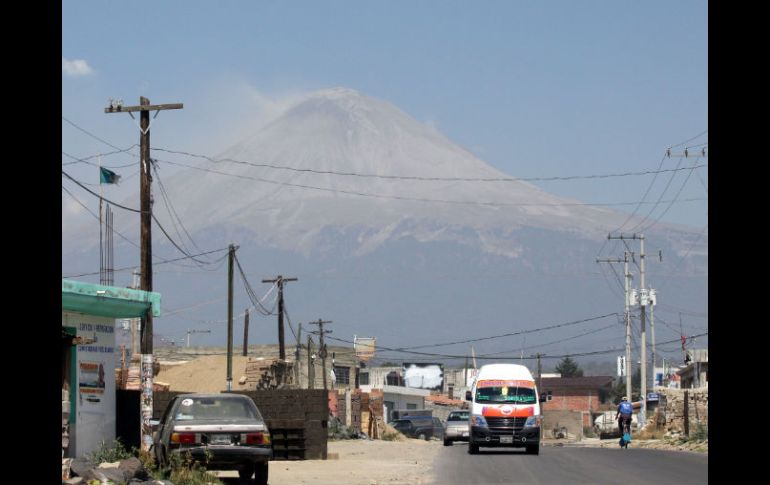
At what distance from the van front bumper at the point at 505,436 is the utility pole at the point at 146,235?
32.6 ft

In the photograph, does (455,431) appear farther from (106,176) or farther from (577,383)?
(577,383)

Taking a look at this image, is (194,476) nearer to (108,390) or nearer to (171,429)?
(171,429)

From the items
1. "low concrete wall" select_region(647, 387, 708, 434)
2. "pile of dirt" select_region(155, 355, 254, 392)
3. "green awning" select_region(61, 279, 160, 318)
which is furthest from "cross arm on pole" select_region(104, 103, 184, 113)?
"pile of dirt" select_region(155, 355, 254, 392)

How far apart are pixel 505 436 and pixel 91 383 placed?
16.1 meters

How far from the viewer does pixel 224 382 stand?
225 ft

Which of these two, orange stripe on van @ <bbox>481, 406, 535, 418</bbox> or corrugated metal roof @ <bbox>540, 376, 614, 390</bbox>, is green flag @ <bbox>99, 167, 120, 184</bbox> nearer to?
orange stripe on van @ <bbox>481, 406, 535, 418</bbox>

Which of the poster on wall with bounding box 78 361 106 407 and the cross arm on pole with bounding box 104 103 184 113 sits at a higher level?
the cross arm on pole with bounding box 104 103 184 113

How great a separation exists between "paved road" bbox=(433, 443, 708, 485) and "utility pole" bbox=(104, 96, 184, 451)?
286 inches

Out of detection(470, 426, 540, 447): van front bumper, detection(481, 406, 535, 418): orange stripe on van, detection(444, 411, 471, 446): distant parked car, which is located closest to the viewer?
detection(470, 426, 540, 447): van front bumper

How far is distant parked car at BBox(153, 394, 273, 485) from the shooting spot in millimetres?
19312

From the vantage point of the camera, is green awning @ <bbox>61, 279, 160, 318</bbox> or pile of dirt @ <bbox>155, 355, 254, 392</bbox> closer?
green awning @ <bbox>61, 279, 160, 318</bbox>

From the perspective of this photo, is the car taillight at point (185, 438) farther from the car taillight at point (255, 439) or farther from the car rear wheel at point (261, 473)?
the car rear wheel at point (261, 473)
